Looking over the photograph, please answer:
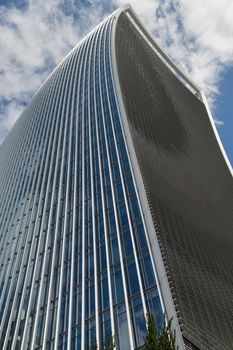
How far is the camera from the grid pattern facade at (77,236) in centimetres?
A: 3519

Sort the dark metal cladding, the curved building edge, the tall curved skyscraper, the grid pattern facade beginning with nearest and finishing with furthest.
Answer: the curved building edge → the tall curved skyscraper → the grid pattern facade → the dark metal cladding

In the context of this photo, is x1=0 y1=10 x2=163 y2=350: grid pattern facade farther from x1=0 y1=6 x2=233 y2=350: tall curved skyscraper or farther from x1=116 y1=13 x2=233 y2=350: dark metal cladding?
x1=116 y1=13 x2=233 y2=350: dark metal cladding

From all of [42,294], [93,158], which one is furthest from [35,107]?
[42,294]

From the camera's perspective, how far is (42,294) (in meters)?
45.6

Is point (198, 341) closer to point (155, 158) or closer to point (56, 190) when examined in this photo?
point (155, 158)

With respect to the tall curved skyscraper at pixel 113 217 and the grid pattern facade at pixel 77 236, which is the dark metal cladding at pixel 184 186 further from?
the grid pattern facade at pixel 77 236

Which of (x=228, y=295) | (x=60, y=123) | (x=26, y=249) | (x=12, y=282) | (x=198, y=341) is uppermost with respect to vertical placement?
(x=60, y=123)

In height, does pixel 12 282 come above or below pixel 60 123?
below

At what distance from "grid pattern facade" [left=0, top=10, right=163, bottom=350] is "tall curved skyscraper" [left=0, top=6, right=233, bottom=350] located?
0.15 meters

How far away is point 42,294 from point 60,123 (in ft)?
152

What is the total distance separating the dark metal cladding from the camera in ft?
116

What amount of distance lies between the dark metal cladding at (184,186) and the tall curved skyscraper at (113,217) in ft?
0.81

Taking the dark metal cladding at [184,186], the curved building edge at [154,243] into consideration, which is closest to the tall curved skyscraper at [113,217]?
the curved building edge at [154,243]

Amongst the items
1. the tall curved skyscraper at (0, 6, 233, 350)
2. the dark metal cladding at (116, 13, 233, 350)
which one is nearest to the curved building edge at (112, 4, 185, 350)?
the tall curved skyscraper at (0, 6, 233, 350)
